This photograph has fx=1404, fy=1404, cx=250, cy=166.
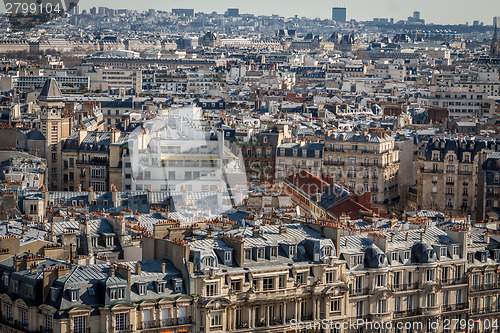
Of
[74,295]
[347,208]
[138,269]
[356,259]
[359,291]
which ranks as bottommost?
[347,208]

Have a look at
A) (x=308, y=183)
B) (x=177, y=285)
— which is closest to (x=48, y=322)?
(x=177, y=285)

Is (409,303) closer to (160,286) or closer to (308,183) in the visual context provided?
(160,286)

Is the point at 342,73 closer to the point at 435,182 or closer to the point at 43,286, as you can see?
the point at 435,182

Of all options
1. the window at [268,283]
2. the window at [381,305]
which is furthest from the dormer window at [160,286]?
the window at [381,305]

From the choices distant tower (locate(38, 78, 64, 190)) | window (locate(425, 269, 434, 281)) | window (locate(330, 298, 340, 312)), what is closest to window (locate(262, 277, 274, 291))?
window (locate(330, 298, 340, 312))

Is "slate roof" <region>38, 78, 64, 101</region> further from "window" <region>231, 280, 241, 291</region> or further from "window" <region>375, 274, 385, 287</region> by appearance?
"window" <region>231, 280, 241, 291</region>

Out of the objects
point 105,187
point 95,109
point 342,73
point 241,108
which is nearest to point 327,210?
point 105,187
